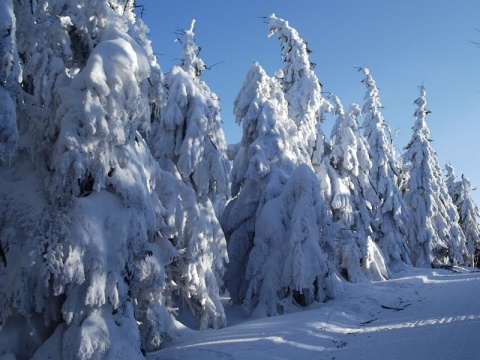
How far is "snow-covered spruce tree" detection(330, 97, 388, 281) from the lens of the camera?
22.2 m

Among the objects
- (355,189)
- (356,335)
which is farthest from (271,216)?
(355,189)

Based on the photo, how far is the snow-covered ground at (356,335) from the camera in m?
8.30

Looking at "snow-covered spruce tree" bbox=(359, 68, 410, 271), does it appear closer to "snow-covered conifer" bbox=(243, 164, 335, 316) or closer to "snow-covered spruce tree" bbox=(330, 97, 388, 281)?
"snow-covered spruce tree" bbox=(330, 97, 388, 281)

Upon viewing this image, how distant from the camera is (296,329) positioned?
10719 millimetres

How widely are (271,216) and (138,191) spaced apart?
378 inches

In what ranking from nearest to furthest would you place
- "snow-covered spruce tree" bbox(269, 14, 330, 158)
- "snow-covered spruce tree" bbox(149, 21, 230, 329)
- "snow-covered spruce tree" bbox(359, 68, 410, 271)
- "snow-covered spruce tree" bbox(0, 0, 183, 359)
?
"snow-covered spruce tree" bbox(0, 0, 183, 359) → "snow-covered spruce tree" bbox(149, 21, 230, 329) → "snow-covered spruce tree" bbox(269, 14, 330, 158) → "snow-covered spruce tree" bbox(359, 68, 410, 271)

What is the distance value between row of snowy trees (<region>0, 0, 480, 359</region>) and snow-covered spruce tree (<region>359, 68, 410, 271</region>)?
469 centimetres

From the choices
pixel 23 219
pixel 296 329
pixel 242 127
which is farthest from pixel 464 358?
pixel 242 127

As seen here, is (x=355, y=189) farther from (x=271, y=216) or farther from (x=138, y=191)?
(x=138, y=191)

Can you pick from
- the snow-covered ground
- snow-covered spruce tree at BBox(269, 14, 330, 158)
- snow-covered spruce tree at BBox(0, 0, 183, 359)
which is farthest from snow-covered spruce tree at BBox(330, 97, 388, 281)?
snow-covered spruce tree at BBox(0, 0, 183, 359)

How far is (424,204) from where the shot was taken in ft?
111

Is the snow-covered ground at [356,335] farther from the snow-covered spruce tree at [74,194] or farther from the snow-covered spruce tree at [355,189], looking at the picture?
the snow-covered spruce tree at [355,189]

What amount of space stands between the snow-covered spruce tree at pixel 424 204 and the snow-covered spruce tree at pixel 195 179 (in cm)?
2595

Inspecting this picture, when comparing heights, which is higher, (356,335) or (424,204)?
(424,204)
